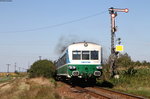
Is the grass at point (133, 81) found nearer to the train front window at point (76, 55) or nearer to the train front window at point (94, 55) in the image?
the train front window at point (94, 55)

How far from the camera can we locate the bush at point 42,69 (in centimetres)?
4728

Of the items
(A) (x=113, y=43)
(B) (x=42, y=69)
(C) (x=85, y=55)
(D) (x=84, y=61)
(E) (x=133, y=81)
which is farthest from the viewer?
(B) (x=42, y=69)

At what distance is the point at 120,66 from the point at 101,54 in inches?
563

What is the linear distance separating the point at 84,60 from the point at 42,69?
2677cm

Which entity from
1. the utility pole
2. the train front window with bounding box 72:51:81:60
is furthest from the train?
the utility pole

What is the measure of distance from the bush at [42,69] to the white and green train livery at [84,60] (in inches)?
978

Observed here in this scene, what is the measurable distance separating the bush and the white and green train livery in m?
24.8

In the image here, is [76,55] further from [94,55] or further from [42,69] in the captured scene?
[42,69]

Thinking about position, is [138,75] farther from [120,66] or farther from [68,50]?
[68,50]

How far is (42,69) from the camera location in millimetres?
48469

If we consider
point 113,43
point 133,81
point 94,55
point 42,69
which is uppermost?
point 113,43

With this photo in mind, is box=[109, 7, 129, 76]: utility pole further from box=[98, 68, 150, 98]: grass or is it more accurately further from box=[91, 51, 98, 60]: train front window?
box=[91, 51, 98, 60]: train front window

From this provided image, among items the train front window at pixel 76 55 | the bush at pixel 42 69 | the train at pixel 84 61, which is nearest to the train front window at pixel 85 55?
the train at pixel 84 61

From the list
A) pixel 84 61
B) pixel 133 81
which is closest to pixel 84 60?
pixel 84 61
